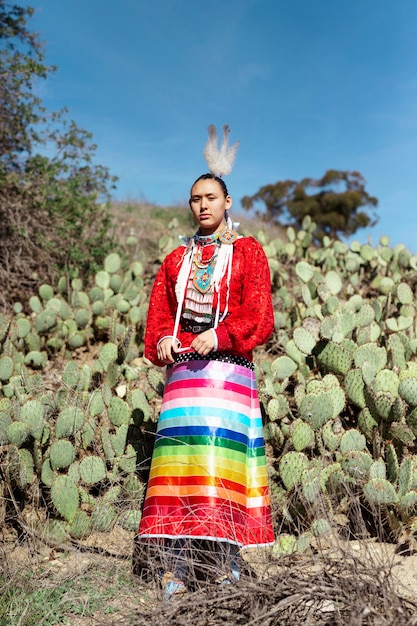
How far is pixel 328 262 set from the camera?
5918mm

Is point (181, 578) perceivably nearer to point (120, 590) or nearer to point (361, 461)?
point (120, 590)

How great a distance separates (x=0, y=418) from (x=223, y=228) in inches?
53.1

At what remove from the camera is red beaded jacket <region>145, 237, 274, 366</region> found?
2264 mm

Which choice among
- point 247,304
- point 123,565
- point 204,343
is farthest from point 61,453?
point 247,304

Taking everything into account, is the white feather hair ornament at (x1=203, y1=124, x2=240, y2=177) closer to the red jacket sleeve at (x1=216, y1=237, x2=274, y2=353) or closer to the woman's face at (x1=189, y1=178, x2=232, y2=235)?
the woman's face at (x1=189, y1=178, x2=232, y2=235)

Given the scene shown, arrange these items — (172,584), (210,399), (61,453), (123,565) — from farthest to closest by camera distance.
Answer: (61,453) → (123,565) → (210,399) → (172,584)

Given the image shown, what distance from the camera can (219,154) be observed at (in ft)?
8.28

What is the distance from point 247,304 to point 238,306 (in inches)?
3.1

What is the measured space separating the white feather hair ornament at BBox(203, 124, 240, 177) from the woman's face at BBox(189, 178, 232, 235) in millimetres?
97

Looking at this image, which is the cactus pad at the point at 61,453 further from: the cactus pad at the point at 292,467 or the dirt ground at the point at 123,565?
the cactus pad at the point at 292,467

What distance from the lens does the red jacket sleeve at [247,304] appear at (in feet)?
7.38

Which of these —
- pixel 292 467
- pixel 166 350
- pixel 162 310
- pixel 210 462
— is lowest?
pixel 292 467

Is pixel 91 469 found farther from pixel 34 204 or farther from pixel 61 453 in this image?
pixel 34 204

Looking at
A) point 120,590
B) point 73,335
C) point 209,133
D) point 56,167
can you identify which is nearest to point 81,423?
point 120,590
